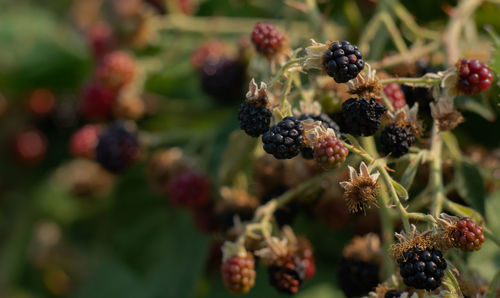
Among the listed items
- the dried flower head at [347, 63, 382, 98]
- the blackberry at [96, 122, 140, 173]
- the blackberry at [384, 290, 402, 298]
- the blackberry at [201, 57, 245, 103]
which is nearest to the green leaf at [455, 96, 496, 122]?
the dried flower head at [347, 63, 382, 98]

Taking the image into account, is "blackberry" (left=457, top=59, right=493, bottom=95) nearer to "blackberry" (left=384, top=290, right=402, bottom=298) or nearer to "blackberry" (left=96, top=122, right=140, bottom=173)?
"blackberry" (left=384, top=290, right=402, bottom=298)

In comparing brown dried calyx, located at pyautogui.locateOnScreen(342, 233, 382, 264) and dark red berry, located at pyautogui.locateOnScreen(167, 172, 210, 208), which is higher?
brown dried calyx, located at pyautogui.locateOnScreen(342, 233, 382, 264)

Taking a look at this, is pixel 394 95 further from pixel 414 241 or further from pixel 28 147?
pixel 28 147

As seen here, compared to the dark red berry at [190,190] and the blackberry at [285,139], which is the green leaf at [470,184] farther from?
the dark red berry at [190,190]

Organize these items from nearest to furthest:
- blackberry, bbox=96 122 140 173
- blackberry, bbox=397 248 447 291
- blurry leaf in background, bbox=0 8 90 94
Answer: blackberry, bbox=397 248 447 291, blackberry, bbox=96 122 140 173, blurry leaf in background, bbox=0 8 90 94

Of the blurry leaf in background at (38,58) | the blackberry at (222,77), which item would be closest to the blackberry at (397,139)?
the blackberry at (222,77)

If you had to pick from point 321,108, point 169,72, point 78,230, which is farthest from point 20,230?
point 321,108
